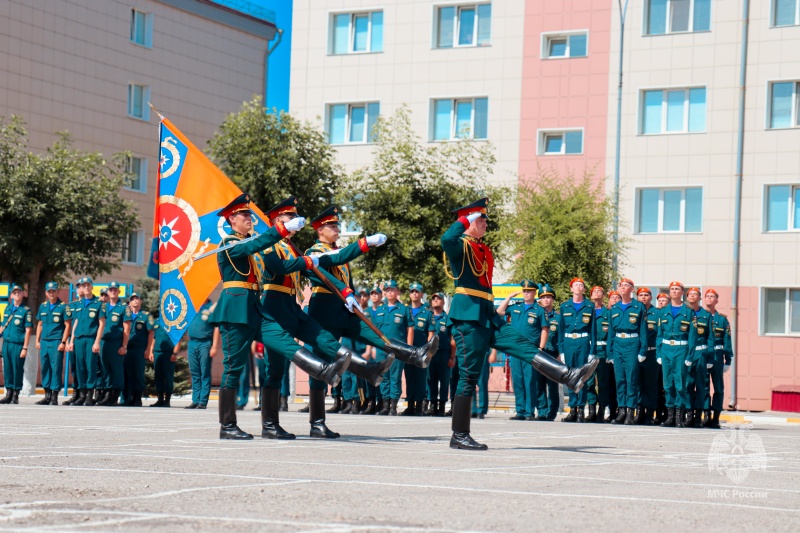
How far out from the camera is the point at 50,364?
22.4 metres

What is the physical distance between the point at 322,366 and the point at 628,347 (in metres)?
8.85

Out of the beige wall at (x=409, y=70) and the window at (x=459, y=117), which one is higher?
the beige wall at (x=409, y=70)

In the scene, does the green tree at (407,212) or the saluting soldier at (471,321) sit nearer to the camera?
the saluting soldier at (471,321)

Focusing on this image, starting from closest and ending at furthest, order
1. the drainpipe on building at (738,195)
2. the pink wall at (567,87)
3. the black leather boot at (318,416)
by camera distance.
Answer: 1. the black leather boot at (318,416)
2. the drainpipe on building at (738,195)
3. the pink wall at (567,87)

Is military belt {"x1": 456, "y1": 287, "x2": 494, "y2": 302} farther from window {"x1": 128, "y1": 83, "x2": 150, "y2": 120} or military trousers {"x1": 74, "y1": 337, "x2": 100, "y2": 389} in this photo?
window {"x1": 128, "y1": 83, "x2": 150, "y2": 120}

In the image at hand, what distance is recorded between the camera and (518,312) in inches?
801

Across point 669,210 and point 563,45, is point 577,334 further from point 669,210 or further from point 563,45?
point 563,45

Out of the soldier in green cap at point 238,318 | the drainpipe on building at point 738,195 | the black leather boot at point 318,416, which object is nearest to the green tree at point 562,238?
the drainpipe on building at point 738,195

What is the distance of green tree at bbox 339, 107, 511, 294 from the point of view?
31.9 meters

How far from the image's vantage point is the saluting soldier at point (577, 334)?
1988 centimetres

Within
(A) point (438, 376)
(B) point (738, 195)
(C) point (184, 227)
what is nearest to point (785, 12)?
(B) point (738, 195)

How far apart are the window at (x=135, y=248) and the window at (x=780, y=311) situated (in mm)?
24625

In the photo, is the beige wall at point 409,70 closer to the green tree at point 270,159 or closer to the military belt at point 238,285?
the green tree at point 270,159

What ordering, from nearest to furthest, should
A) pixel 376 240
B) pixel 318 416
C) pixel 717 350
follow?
pixel 376 240
pixel 318 416
pixel 717 350
